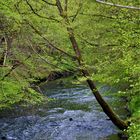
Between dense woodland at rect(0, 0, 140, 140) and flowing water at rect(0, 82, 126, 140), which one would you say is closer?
dense woodland at rect(0, 0, 140, 140)

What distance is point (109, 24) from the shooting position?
46.8 feet

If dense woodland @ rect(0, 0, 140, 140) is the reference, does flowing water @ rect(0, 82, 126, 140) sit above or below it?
below

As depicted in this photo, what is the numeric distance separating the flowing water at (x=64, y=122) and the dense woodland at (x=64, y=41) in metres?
1.84

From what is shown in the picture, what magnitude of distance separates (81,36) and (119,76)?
353 cm

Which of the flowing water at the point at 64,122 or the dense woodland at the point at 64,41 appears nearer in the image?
the dense woodland at the point at 64,41

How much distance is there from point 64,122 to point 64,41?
4857 millimetres

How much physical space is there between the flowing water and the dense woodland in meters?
1.84

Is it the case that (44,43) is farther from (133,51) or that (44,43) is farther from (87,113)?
(87,113)

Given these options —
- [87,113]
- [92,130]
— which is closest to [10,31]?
[92,130]

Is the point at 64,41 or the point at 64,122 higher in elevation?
the point at 64,41

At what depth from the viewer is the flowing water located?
48.8 ft

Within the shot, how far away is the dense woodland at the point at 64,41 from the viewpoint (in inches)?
466

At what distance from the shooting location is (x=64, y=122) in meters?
17.5

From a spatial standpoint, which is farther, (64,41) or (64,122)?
(64,122)
